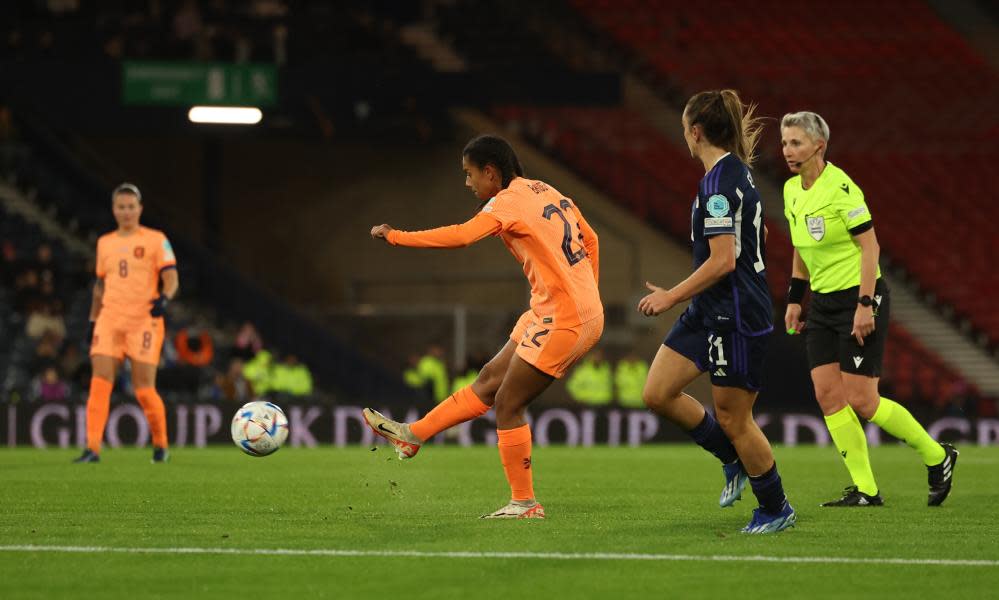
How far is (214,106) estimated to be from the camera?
2384cm

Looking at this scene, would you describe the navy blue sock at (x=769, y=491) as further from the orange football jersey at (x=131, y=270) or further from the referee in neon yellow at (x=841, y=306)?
the orange football jersey at (x=131, y=270)

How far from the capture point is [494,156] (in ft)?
26.2

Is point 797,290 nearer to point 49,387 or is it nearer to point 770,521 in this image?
point 770,521

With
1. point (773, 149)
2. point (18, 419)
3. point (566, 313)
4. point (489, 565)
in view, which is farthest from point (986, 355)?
point (489, 565)

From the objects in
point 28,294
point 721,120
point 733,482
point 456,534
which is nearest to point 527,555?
point 456,534

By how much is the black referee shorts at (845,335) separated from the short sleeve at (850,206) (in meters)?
0.38

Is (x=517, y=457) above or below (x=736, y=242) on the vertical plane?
below

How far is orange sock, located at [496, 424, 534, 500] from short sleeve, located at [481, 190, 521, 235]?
40.4 inches

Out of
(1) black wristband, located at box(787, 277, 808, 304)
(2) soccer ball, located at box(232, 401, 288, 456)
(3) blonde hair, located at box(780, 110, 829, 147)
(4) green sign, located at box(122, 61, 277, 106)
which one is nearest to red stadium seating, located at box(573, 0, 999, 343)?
(4) green sign, located at box(122, 61, 277, 106)

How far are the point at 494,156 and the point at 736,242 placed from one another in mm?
1434

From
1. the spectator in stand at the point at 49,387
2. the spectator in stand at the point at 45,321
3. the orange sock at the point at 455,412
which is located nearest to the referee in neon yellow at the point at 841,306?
the orange sock at the point at 455,412

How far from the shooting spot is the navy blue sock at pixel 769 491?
23.7ft

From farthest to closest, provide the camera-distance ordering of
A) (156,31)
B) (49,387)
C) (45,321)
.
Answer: (156,31)
(45,321)
(49,387)

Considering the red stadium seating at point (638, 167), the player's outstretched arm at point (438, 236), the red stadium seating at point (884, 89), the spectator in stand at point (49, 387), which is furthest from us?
the red stadium seating at point (884, 89)
